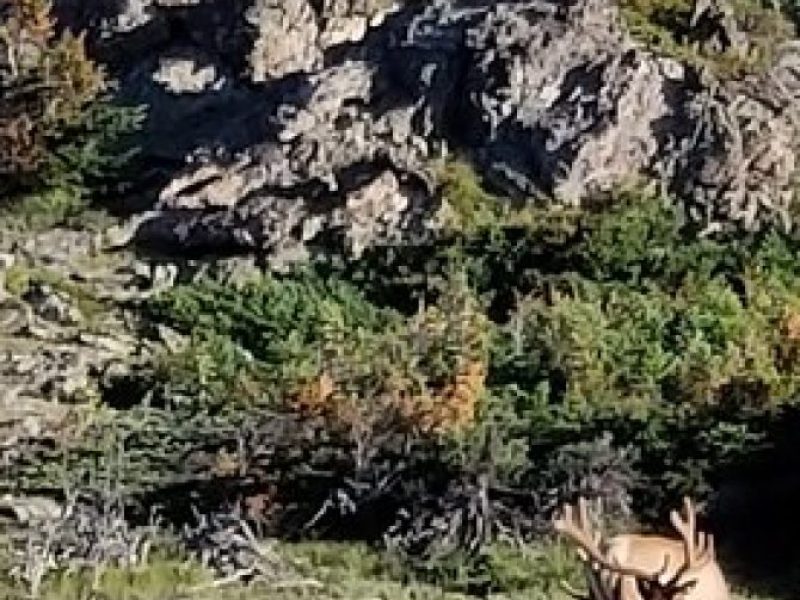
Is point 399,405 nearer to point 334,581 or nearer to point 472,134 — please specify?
point 334,581

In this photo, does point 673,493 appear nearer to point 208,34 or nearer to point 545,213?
point 545,213

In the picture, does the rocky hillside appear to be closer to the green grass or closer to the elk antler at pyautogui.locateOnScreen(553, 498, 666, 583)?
the green grass

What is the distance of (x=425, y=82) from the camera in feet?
71.6

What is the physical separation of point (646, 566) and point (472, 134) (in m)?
13.8

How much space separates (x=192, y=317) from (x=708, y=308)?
478 cm

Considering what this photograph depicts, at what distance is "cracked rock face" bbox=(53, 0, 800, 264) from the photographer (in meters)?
20.6

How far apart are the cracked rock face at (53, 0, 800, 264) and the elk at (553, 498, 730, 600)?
11.9 meters

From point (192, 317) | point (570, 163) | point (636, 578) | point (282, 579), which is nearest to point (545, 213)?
point (570, 163)

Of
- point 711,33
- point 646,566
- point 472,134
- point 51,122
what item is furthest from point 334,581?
point 711,33

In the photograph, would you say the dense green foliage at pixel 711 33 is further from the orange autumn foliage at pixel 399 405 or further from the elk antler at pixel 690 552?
the elk antler at pixel 690 552

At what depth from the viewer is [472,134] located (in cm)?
2164

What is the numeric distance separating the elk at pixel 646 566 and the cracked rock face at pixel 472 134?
1189 cm

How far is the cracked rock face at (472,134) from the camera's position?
20609mm

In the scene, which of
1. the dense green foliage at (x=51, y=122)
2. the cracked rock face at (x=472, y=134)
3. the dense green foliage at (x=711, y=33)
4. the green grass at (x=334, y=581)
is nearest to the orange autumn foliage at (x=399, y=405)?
the green grass at (x=334, y=581)
